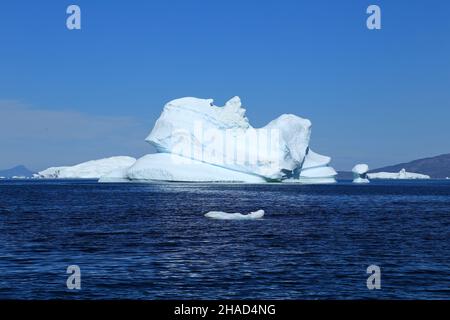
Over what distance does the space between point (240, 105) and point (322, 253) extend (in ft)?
278

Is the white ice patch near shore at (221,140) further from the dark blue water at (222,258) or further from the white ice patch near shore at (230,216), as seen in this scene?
the dark blue water at (222,258)

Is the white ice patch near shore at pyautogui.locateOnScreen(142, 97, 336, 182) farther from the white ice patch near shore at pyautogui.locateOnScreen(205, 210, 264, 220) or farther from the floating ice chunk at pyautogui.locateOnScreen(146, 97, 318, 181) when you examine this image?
the white ice patch near shore at pyautogui.locateOnScreen(205, 210, 264, 220)

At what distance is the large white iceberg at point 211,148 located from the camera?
10138cm

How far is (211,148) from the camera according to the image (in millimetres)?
102688

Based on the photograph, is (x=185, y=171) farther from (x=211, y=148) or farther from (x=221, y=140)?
(x=221, y=140)

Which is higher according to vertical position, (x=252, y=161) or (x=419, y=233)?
(x=252, y=161)

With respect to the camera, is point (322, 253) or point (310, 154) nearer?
point (322, 253)

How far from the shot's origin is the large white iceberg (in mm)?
101375

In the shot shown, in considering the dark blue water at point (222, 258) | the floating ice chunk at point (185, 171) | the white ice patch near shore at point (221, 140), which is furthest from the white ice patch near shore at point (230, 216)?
the floating ice chunk at point (185, 171)

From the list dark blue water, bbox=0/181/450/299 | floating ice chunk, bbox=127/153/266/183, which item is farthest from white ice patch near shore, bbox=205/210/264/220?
floating ice chunk, bbox=127/153/266/183

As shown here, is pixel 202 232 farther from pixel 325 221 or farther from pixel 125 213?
pixel 125 213

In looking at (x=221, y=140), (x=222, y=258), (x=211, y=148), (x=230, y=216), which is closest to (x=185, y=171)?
(x=211, y=148)

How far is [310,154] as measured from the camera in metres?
126
